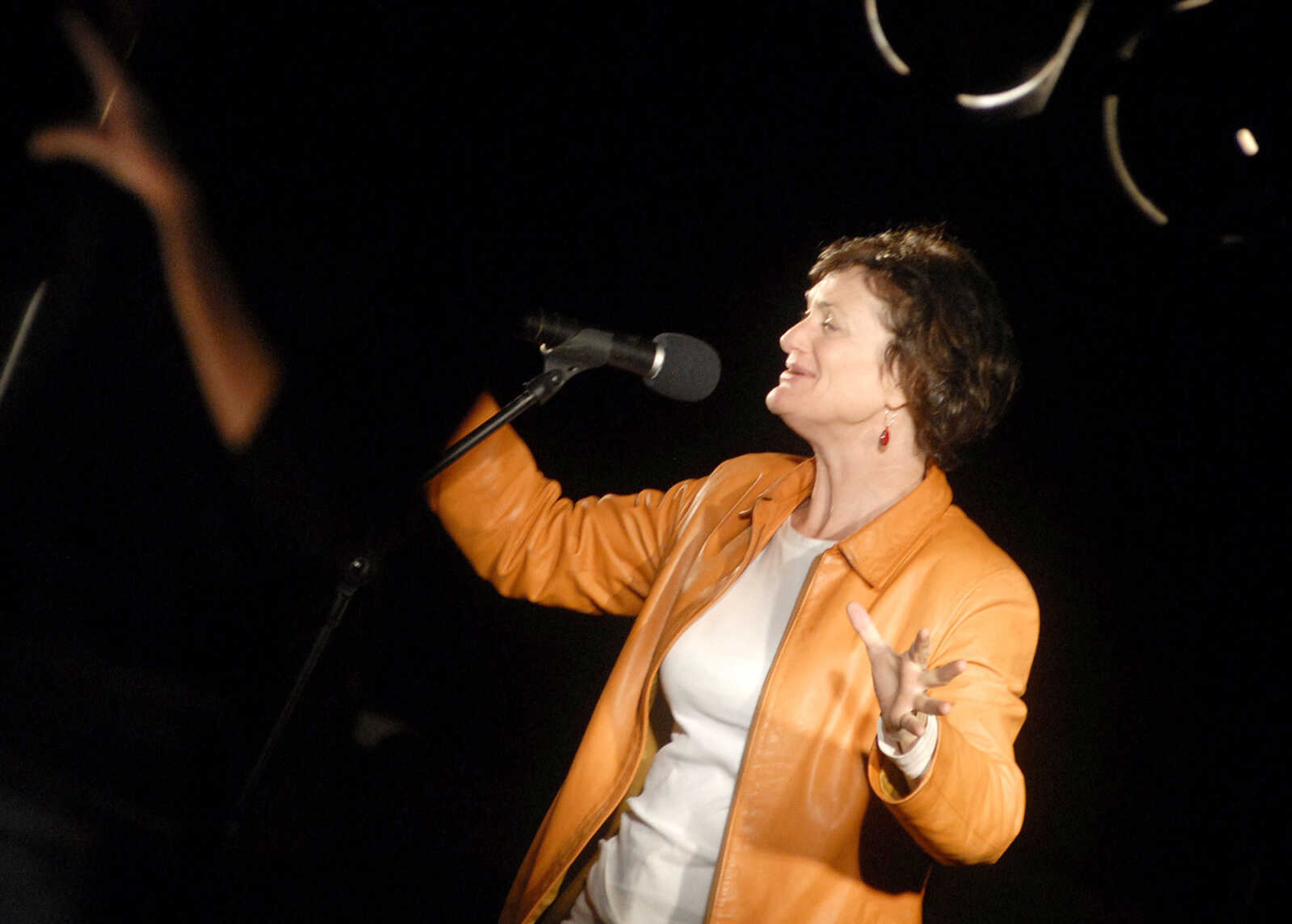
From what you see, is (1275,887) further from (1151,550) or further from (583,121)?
(583,121)

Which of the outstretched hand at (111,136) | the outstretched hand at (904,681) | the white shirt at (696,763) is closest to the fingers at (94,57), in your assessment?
the outstretched hand at (111,136)

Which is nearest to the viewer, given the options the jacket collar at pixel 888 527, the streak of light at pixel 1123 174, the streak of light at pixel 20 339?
the streak of light at pixel 20 339

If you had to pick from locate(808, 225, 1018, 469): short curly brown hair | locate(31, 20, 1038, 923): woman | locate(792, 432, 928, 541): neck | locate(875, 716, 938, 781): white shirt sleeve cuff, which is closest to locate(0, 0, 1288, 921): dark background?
locate(31, 20, 1038, 923): woman

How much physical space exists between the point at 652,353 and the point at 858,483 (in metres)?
0.57

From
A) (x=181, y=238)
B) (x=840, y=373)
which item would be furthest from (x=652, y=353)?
(x=181, y=238)

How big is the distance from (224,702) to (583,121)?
159 cm

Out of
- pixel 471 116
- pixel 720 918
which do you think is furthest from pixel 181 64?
pixel 720 918

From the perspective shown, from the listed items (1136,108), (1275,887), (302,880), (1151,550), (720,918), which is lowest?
(302,880)

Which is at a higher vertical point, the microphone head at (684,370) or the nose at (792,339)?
the nose at (792,339)

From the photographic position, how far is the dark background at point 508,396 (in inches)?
63.9

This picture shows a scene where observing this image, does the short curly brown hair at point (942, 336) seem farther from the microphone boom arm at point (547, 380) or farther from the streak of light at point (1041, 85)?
the microphone boom arm at point (547, 380)

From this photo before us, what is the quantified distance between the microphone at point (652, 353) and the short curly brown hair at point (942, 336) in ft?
1.52

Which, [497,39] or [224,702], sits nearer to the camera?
[224,702]

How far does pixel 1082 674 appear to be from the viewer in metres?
2.02
